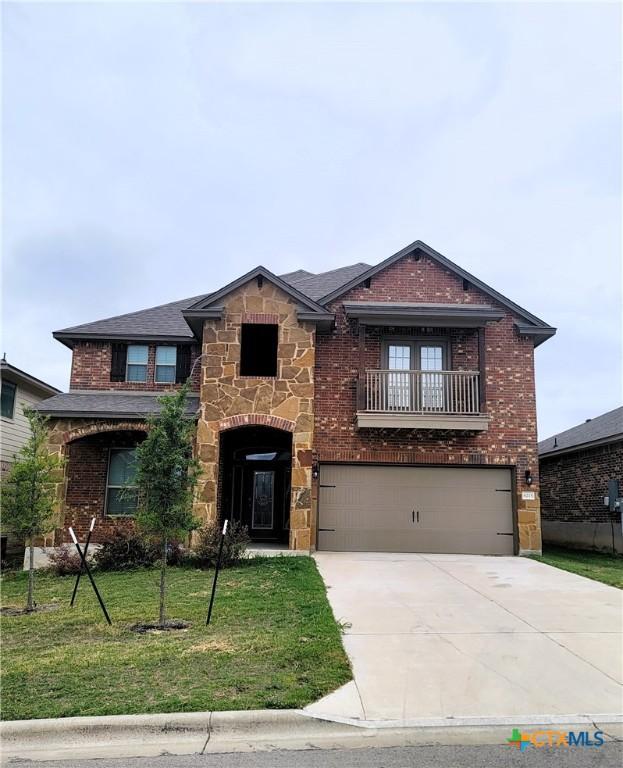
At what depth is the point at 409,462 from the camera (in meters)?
15.1

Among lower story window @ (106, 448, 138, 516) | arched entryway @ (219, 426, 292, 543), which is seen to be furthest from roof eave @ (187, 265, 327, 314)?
lower story window @ (106, 448, 138, 516)

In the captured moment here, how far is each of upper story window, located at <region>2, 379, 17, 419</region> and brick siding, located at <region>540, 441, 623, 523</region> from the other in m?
17.1

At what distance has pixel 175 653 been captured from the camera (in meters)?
6.56

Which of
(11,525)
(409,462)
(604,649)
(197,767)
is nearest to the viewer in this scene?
(197,767)

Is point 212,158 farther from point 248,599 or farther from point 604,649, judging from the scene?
point 604,649

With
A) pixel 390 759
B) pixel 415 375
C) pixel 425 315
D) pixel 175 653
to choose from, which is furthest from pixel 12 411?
pixel 390 759

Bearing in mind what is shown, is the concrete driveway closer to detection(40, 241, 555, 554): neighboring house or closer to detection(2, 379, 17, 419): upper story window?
detection(40, 241, 555, 554): neighboring house

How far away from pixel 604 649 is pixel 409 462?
8169mm

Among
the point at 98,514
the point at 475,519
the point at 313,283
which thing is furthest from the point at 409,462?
the point at 98,514

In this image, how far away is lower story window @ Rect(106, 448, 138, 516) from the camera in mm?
15516

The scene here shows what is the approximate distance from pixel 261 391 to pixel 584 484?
1043cm

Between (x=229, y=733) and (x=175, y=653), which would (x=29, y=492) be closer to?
(x=175, y=653)

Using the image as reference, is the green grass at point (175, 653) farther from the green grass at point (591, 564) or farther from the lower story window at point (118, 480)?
the green grass at point (591, 564)

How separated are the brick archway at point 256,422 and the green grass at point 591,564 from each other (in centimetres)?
666
